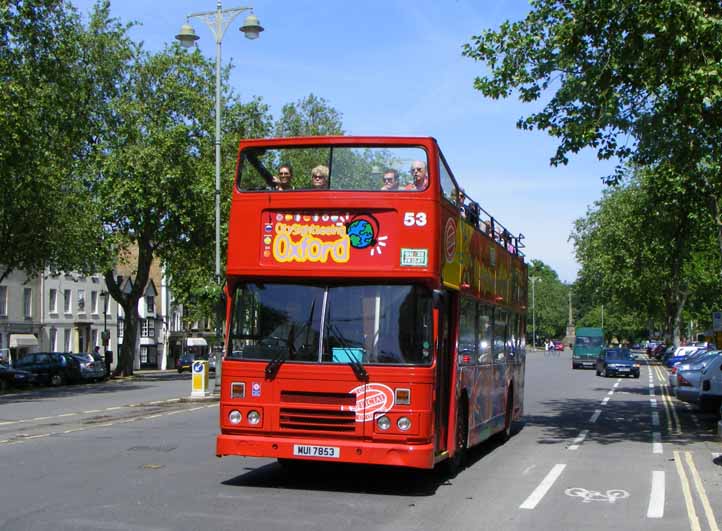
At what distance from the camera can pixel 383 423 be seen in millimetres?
10320

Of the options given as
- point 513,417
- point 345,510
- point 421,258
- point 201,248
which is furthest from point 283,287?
point 201,248

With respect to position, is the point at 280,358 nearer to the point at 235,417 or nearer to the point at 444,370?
the point at 235,417

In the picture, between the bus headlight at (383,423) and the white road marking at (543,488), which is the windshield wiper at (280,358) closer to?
the bus headlight at (383,423)

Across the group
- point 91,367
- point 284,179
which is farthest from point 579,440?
point 91,367

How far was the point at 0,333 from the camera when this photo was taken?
207 feet

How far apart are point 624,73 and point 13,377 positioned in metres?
32.5

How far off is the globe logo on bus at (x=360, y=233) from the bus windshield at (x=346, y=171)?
0.42 meters

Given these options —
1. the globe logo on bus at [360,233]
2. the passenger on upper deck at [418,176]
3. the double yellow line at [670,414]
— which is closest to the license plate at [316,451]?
the globe logo on bus at [360,233]

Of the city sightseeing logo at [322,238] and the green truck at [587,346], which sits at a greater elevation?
the city sightseeing logo at [322,238]

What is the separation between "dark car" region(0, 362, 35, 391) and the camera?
4188cm

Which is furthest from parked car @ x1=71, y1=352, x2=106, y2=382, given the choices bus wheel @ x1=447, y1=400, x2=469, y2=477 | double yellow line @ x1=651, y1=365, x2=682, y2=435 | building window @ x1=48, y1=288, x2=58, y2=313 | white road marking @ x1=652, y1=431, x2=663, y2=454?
bus wheel @ x1=447, y1=400, x2=469, y2=477

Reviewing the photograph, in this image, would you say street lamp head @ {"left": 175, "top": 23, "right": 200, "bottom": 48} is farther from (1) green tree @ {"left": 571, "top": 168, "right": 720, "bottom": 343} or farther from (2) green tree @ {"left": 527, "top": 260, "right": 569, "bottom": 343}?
(2) green tree @ {"left": 527, "top": 260, "right": 569, "bottom": 343}

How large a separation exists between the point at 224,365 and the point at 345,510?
87.7 inches

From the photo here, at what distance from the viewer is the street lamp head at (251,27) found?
96.1 feet
